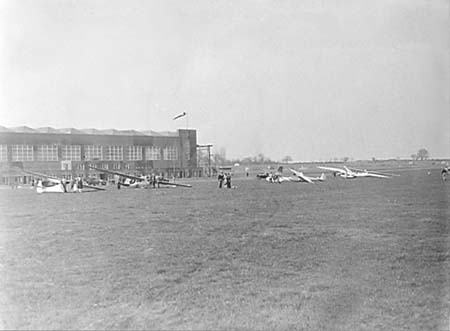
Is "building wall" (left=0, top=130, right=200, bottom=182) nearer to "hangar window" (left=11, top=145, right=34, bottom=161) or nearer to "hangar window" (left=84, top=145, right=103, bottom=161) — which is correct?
"hangar window" (left=84, top=145, right=103, bottom=161)

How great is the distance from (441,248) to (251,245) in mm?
3231

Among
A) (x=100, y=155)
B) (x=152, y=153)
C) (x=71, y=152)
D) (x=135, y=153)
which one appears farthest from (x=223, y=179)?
(x=100, y=155)

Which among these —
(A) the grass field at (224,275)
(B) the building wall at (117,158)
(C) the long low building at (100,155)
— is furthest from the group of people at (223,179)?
(A) the grass field at (224,275)

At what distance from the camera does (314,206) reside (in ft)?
53.2

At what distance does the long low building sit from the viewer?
39406mm

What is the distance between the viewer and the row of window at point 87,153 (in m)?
41.7

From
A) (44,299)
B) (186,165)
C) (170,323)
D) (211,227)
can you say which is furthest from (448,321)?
(186,165)

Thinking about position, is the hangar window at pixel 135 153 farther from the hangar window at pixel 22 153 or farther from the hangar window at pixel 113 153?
the hangar window at pixel 22 153

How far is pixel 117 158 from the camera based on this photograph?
165ft

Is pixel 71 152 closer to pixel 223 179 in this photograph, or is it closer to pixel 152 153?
pixel 152 153

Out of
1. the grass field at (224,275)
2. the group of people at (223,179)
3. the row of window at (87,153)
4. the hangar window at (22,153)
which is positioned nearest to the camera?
the grass field at (224,275)

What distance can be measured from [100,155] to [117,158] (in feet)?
5.66

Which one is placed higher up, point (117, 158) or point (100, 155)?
point (100, 155)

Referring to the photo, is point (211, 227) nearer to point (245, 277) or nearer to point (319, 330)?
point (245, 277)
